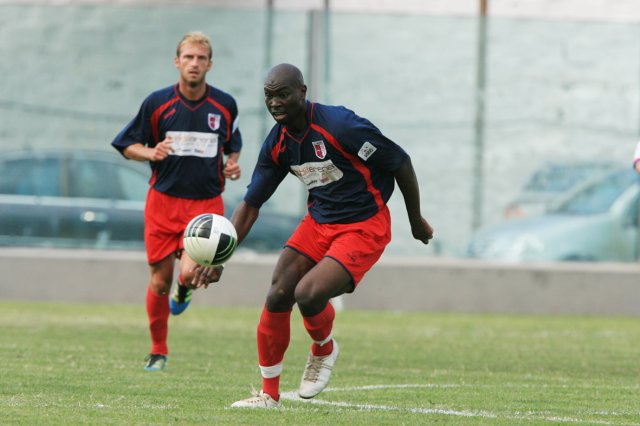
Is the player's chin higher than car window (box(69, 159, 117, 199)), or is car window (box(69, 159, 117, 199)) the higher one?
the player's chin

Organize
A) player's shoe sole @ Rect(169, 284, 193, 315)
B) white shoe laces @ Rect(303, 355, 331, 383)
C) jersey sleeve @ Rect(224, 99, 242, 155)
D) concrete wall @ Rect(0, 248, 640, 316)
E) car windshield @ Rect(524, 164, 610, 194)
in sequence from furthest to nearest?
car windshield @ Rect(524, 164, 610, 194) < concrete wall @ Rect(0, 248, 640, 316) < player's shoe sole @ Rect(169, 284, 193, 315) < jersey sleeve @ Rect(224, 99, 242, 155) < white shoe laces @ Rect(303, 355, 331, 383)

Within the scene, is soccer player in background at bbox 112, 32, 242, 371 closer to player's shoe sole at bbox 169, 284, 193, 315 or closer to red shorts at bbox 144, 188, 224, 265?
red shorts at bbox 144, 188, 224, 265

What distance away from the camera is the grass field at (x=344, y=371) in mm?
7266

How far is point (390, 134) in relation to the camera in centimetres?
1761

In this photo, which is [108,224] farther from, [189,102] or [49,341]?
[189,102]

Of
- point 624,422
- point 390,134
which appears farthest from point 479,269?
point 624,422

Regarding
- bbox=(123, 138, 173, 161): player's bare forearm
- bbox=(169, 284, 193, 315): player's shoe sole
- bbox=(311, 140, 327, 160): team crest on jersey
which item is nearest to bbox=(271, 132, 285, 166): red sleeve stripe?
bbox=(311, 140, 327, 160): team crest on jersey

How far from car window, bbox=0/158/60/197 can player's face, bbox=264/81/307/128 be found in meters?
10.3

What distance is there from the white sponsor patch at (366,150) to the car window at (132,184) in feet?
32.6

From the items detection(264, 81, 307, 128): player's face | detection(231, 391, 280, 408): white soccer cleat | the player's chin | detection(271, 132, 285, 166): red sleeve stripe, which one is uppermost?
detection(264, 81, 307, 128): player's face

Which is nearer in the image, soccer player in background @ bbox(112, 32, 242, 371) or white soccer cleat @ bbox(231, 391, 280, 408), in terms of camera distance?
white soccer cleat @ bbox(231, 391, 280, 408)

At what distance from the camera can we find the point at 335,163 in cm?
761

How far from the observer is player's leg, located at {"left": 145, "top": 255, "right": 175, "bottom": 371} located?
992 cm

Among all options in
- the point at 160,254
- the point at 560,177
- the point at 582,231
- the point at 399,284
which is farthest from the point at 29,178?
the point at 160,254
